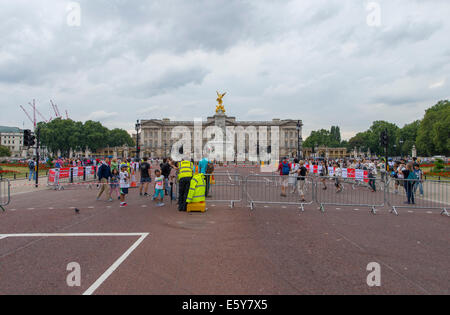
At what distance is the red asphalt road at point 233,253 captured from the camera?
396 centimetres

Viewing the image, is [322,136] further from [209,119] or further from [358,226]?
[358,226]

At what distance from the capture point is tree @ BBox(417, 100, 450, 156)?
51.8 meters

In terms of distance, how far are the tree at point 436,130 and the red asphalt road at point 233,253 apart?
54.8m

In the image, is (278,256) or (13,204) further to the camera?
(13,204)

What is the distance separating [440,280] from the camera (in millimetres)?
4191

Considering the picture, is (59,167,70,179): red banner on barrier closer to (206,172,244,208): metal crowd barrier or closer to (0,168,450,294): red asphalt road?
(0,168,450,294): red asphalt road

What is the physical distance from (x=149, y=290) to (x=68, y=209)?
25.5ft

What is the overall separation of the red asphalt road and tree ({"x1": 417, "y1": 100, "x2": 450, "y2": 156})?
5483 centimetres

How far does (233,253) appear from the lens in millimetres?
5285

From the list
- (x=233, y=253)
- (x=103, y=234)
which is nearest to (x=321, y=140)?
(x=103, y=234)

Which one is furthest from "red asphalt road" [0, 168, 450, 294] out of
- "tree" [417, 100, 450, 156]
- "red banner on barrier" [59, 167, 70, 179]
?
"tree" [417, 100, 450, 156]

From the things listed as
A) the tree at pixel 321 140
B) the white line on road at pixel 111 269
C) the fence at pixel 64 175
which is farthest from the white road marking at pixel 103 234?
the tree at pixel 321 140

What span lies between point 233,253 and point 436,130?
62915 mm
